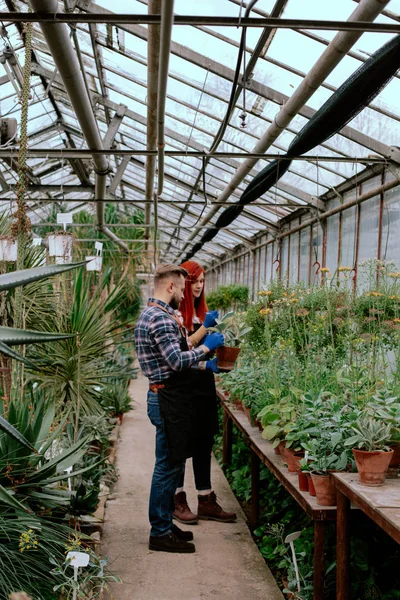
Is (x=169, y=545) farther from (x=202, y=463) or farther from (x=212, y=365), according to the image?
(x=212, y=365)

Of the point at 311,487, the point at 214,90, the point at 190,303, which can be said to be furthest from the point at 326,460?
the point at 214,90

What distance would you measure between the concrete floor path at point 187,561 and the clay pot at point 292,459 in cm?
52

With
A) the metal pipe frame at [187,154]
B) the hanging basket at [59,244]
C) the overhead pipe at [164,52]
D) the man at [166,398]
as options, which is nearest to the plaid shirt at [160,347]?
the man at [166,398]

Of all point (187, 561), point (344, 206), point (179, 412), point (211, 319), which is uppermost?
point (344, 206)

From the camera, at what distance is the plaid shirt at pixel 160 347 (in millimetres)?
3023

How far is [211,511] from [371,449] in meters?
1.67

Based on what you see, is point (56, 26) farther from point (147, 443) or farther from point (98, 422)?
point (147, 443)

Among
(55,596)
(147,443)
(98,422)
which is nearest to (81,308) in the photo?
(98,422)

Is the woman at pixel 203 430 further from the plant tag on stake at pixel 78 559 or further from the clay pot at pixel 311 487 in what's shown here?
the plant tag on stake at pixel 78 559

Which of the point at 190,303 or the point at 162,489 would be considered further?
the point at 190,303

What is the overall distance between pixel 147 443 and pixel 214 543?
2.63 metres

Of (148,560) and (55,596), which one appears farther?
(148,560)

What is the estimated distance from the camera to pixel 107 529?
3.46 metres

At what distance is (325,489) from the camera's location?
231cm
